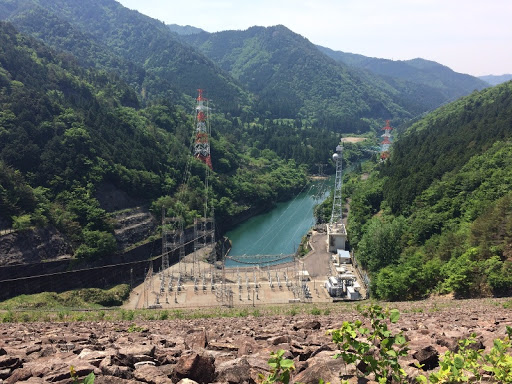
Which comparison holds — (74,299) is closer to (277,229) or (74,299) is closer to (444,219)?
(444,219)

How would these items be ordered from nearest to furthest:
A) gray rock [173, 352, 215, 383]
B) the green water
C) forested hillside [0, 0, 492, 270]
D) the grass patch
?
gray rock [173, 352, 215, 383] → the grass patch → forested hillside [0, 0, 492, 270] → the green water

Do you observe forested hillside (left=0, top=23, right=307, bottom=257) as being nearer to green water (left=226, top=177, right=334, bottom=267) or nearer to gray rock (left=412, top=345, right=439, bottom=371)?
green water (left=226, top=177, right=334, bottom=267)

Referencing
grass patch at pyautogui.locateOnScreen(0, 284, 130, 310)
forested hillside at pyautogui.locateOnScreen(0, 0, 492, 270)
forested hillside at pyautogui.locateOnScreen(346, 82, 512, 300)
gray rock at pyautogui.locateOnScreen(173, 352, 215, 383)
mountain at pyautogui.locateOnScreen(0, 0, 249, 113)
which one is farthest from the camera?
mountain at pyautogui.locateOnScreen(0, 0, 249, 113)

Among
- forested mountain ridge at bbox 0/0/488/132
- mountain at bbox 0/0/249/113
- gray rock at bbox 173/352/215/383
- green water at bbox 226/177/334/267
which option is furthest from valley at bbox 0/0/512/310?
forested mountain ridge at bbox 0/0/488/132

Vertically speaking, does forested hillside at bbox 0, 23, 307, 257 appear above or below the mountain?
below

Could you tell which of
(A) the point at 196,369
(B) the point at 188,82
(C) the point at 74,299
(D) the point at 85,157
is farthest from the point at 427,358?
(B) the point at 188,82

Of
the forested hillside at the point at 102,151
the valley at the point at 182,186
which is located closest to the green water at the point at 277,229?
the valley at the point at 182,186

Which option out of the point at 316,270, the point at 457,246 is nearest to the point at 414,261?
the point at 457,246

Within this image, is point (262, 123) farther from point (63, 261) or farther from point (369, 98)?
point (63, 261)
